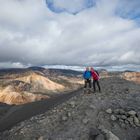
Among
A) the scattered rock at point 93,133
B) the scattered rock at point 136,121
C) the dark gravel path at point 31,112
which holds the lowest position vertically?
the dark gravel path at point 31,112

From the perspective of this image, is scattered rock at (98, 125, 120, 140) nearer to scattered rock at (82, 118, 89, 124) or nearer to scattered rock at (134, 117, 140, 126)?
scattered rock at (82, 118, 89, 124)

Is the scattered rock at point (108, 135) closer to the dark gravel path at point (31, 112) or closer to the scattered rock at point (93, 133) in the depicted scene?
the scattered rock at point (93, 133)

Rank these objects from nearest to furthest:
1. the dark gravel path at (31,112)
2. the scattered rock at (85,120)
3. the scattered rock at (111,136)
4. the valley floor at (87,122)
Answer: the scattered rock at (111,136) → the valley floor at (87,122) → the scattered rock at (85,120) → the dark gravel path at (31,112)

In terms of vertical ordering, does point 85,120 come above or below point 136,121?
below

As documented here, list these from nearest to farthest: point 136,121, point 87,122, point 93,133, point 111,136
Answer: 1. point 111,136
2. point 93,133
3. point 136,121
4. point 87,122

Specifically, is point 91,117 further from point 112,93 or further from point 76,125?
point 112,93

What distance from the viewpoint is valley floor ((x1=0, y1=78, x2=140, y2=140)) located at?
586 inches

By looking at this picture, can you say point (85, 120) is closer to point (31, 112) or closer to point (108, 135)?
point (108, 135)

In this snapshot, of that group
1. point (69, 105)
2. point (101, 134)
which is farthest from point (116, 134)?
point (69, 105)

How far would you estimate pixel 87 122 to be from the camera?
1608 centimetres

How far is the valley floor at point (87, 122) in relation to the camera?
1489cm

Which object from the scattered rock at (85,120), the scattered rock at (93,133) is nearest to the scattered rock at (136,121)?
the scattered rock at (93,133)

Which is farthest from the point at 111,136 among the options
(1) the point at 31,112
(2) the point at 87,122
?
(1) the point at 31,112

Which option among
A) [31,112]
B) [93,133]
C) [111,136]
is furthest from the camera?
[31,112]
